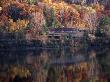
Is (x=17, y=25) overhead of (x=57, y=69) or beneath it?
overhead

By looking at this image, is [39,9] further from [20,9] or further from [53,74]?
[53,74]

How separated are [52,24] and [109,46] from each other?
10831 mm

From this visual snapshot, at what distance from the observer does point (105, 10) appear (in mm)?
89500

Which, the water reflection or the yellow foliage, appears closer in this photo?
the water reflection

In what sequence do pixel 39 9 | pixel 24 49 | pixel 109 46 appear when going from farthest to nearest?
pixel 39 9
pixel 109 46
pixel 24 49

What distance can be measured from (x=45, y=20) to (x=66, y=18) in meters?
6.85

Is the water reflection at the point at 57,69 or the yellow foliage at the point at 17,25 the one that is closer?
the water reflection at the point at 57,69

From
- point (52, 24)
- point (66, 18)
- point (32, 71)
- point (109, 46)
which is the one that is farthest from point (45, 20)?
point (32, 71)

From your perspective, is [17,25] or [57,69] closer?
[57,69]

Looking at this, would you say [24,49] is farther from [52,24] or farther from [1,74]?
[1,74]

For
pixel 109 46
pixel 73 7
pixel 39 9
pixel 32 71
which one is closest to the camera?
pixel 32 71

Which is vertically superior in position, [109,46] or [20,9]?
[20,9]

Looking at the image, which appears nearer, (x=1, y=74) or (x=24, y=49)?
(x=1, y=74)

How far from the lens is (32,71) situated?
39875 mm
